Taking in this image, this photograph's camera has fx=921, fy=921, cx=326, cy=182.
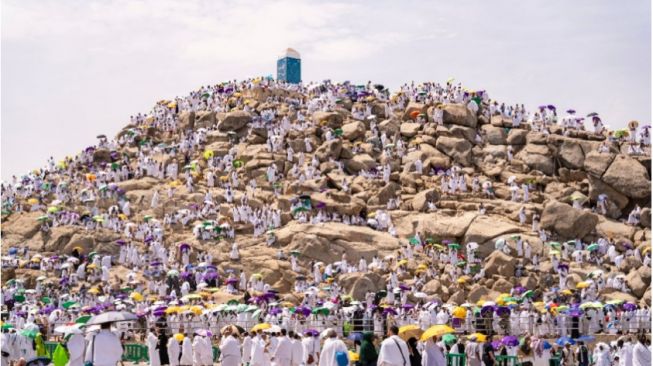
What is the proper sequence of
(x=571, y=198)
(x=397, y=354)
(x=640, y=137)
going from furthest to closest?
(x=640, y=137), (x=571, y=198), (x=397, y=354)

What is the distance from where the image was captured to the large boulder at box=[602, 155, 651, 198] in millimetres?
48250

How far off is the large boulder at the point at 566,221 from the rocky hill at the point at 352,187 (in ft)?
0.23

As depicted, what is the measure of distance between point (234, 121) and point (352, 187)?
11230 mm

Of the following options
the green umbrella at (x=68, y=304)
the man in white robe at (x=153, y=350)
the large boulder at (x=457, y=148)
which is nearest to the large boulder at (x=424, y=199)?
the large boulder at (x=457, y=148)

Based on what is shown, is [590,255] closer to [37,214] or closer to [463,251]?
[463,251]

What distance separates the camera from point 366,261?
4412 cm

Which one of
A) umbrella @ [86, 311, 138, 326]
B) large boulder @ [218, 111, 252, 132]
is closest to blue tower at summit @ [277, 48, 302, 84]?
large boulder @ [218, 111, 252, 132]

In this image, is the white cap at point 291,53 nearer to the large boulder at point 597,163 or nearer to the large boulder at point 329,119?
the large boulder at point 329,119

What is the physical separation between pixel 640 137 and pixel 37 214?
110 ft

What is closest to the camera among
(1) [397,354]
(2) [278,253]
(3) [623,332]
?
(1) [397,354]

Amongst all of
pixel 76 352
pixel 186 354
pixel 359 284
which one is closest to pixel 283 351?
pixel 186 354

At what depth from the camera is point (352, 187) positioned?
166 feet

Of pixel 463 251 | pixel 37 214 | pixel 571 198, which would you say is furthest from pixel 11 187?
pixel 571 198


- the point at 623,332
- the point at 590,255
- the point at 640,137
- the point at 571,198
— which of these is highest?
the point at 640,137
